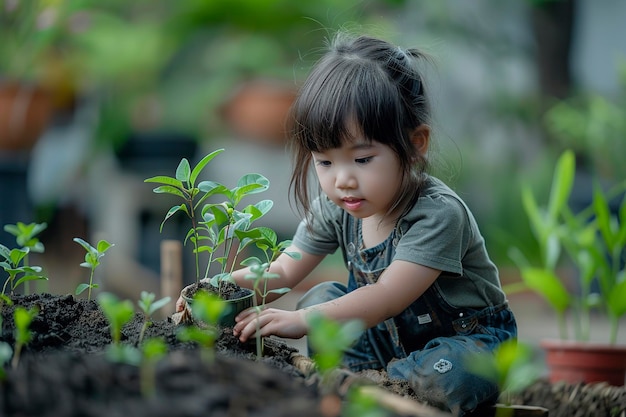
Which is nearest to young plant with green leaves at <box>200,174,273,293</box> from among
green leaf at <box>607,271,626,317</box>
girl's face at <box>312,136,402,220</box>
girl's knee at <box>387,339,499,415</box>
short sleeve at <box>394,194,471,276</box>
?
girl's face at <box>312,136,402,220</box>

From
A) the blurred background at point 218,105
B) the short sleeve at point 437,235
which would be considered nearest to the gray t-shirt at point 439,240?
the short sleeve at point 437,235

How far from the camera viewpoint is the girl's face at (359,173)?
→ 1.58m

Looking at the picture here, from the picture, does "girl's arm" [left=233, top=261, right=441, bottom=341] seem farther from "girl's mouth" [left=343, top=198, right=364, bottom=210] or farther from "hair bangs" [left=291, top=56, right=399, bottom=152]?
"hair bangs" [left=291, top=56, right=399, bottom=152]

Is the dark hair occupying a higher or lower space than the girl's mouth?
higher

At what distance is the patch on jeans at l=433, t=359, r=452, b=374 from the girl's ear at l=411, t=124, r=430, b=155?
1.40ft

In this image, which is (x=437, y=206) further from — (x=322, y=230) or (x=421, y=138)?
(x=322, y=230)

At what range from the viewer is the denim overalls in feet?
5.08

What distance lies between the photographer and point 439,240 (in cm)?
159

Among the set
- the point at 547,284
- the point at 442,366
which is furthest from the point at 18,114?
the point at 442,366

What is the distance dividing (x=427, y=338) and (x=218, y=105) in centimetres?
316

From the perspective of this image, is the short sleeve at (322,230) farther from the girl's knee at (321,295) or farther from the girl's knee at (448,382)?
the girl's knee at (448,382)

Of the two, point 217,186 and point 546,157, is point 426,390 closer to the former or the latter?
point 217,186

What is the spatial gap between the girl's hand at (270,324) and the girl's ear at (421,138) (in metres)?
0.47

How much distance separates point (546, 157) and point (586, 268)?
301 centimetres
